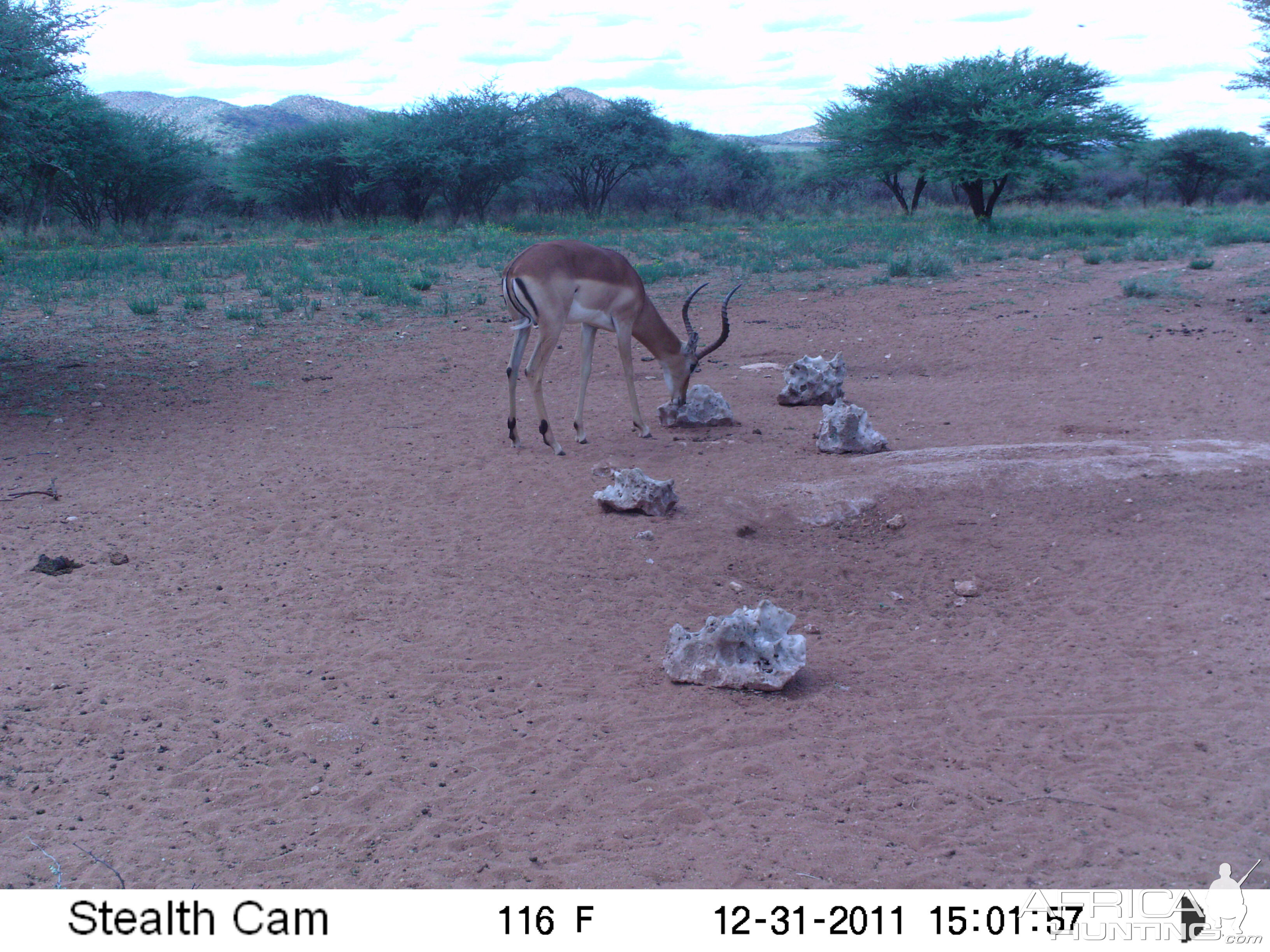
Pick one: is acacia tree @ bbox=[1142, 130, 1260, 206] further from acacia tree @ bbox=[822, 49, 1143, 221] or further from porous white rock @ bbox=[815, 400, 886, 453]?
porous white rock @ bbox=[815, 400, 886, 453]

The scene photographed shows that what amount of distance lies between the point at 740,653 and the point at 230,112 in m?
96.4

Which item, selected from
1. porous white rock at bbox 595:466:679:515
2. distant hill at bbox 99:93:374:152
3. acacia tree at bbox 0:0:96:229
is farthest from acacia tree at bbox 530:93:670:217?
distant hill at bbox 99:93:374:152

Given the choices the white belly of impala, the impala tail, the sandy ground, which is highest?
the impala tail

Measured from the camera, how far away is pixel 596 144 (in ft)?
117

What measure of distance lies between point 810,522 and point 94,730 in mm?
4258

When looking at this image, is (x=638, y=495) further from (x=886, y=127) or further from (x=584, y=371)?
(x=886, y=127)

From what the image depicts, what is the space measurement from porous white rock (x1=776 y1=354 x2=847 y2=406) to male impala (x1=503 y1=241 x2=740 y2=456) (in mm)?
1143

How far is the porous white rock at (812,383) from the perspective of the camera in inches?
366

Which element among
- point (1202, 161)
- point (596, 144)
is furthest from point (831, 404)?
point (1202, 161)

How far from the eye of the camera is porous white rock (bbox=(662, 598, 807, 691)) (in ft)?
14.2

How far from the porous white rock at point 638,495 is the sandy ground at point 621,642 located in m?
0.12

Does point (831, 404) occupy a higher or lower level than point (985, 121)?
lower

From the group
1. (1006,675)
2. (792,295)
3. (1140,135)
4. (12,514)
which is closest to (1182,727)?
(1006,675)

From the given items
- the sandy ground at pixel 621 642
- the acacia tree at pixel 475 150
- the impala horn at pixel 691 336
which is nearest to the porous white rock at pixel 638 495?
the sandy ground at pixel 621 642
